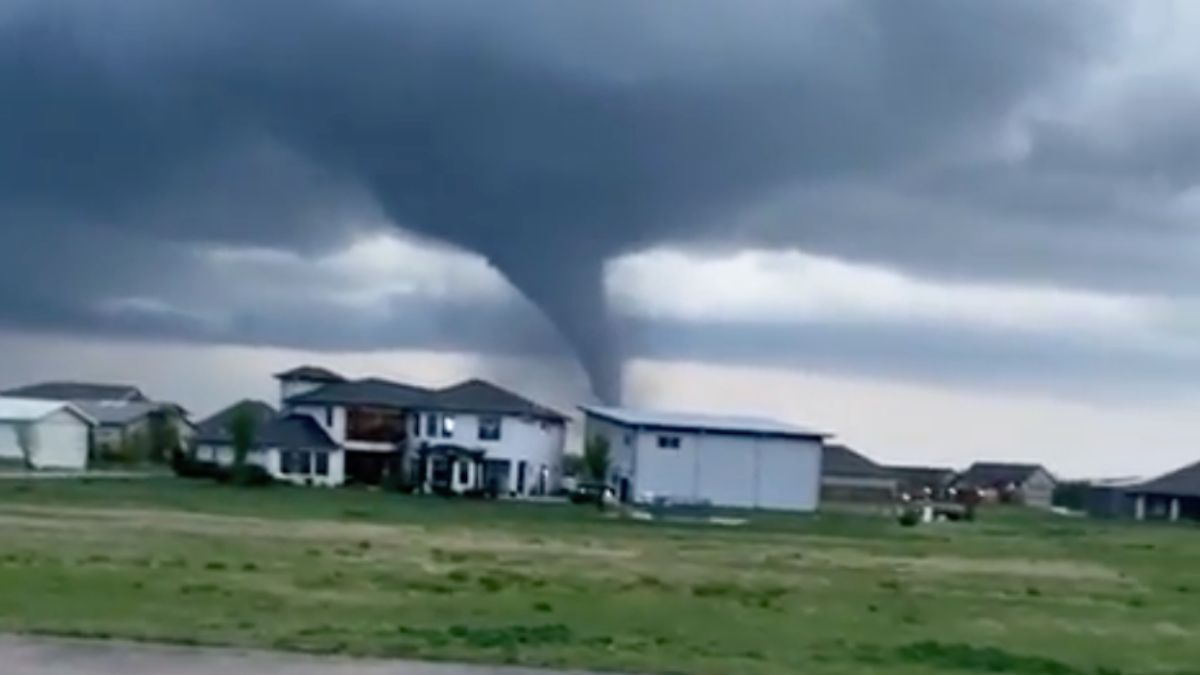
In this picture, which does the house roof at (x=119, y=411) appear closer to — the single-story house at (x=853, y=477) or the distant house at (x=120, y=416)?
the distant house at (x=120, y=416)

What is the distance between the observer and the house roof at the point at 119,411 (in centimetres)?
10581

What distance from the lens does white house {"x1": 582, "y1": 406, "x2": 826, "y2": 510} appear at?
71.4 metres

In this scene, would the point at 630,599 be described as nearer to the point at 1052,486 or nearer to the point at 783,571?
the point at 783,571

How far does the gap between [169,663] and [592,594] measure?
9.11 meters

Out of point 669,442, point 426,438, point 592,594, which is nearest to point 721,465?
point 669,442

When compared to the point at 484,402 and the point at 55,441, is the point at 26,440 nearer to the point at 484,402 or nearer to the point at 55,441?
the point at 55,441

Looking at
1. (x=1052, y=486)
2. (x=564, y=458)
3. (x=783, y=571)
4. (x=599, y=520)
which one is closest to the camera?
(x=783, y=571)

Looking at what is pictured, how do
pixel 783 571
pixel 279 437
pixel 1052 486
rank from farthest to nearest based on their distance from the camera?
pixel 1052 486
pixel 279 437
pixel 783 571

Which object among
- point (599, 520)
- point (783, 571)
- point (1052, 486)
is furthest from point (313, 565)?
point (1052, 486)

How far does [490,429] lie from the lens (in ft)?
255

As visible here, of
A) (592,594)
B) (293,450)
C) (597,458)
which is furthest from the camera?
(293,450)

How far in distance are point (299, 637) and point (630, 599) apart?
272 inches

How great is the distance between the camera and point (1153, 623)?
21.0 meters

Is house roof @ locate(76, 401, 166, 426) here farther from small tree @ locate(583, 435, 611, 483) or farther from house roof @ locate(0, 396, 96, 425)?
small tree @ locate(583, 435, 611, 483)
